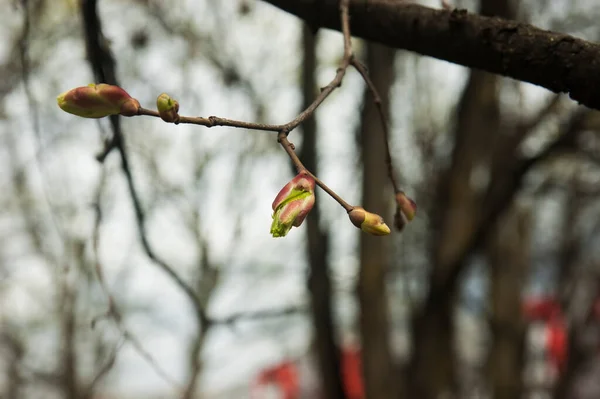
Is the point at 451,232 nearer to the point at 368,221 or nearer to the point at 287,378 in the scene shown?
the point at 368,221

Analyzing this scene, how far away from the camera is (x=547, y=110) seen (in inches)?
71.2

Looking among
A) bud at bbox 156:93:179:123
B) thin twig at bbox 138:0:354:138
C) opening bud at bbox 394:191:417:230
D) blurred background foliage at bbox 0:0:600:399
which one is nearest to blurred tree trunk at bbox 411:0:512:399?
blurred background foliage at bbox 0:0:600:399

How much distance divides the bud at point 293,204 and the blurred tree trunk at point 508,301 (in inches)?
80.2

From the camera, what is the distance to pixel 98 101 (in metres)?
0.45

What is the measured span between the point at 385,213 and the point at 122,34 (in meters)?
Result: 0.92

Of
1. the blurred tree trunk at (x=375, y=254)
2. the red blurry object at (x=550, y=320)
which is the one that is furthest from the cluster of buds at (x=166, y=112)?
the red blurry object at (x=550, y=320)

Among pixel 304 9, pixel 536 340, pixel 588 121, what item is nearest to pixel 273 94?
pixel 588 121

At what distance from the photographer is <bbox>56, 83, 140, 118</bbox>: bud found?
1.47 feet

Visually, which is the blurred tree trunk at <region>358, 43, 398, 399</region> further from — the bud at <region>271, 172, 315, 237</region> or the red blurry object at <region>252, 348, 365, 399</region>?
the red blurry object at <region>252, 348, 365, 399</region>

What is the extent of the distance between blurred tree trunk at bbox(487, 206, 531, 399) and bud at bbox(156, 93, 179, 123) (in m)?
2.09

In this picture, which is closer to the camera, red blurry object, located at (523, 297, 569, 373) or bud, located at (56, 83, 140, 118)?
bud, located at (56, 83, 140, 118)

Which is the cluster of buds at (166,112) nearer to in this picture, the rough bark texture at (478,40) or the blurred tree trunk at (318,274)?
the rough bark texture at (478,40)

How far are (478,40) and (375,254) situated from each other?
125cm

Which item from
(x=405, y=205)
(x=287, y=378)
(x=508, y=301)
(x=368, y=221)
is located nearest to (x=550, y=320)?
(x=508, y=301)
